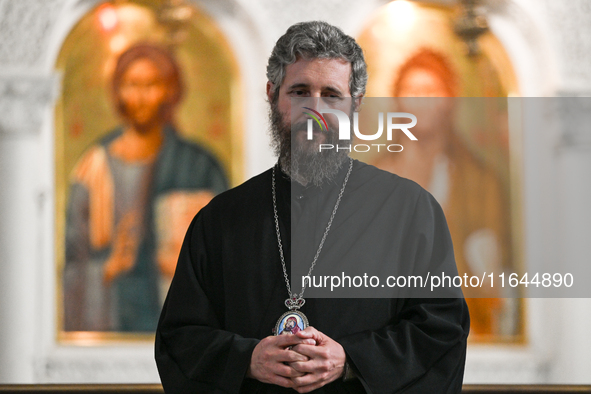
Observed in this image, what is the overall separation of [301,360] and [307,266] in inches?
14.6

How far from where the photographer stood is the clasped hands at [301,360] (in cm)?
154

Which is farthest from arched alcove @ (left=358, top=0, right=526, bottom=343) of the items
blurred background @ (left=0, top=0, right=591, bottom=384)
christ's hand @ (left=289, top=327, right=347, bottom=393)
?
christ's hand @ (left=289, top=327, right=347, bottom=393)

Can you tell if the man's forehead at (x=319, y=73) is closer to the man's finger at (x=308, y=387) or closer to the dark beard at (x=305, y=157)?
the dark beard at (x=305, y=157)

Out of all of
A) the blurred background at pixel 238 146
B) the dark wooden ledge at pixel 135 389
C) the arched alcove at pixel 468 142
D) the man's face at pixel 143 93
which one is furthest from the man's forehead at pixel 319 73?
the man's face at pixel 143 93

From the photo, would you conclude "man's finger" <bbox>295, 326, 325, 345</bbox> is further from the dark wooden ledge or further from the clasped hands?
the dark wooden ledge

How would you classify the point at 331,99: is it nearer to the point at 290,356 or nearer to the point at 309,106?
the point at 309,106

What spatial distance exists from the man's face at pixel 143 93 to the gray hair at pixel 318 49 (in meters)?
2.85

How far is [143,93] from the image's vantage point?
181 inches

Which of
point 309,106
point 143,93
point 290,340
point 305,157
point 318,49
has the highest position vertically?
point 143,93

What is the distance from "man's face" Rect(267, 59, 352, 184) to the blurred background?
2473 millimetres

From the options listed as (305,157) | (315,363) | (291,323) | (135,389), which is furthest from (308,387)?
(135,389)

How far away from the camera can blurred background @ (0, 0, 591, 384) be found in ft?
14.2

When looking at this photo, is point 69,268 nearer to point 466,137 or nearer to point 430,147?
point 430,147

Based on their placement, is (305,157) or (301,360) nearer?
(301,360)
